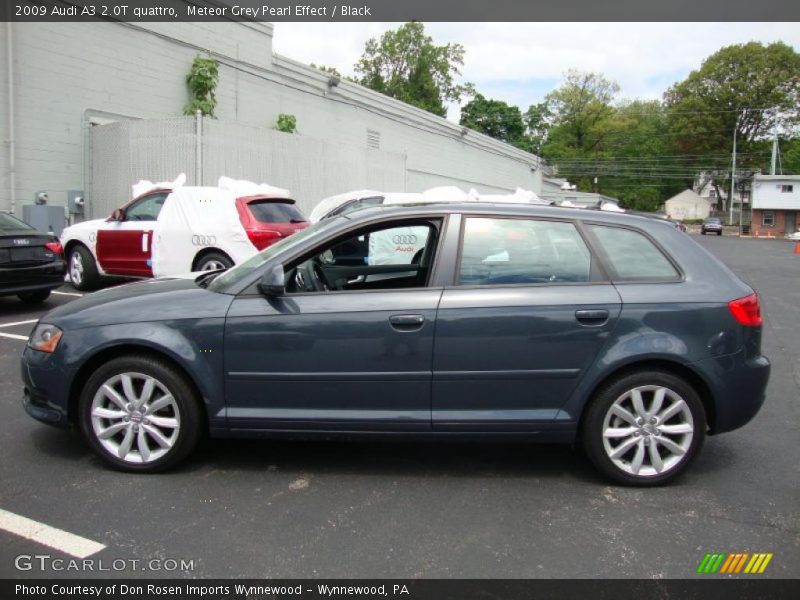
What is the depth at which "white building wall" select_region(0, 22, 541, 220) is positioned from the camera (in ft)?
40.4

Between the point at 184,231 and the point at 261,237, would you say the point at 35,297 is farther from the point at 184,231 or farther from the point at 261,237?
the point at 261,237

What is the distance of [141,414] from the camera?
3643mm

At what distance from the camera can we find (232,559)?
2855mm

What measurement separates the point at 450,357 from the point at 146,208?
784 cm

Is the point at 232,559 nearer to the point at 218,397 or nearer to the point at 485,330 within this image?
the point at 218,397

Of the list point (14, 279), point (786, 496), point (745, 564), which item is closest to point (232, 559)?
point (745, 564)

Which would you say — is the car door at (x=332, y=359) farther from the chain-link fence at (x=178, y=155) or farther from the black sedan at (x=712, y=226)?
the black sedan at (x=712, y=226)

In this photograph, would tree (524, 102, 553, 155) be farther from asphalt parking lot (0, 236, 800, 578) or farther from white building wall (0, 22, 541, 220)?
asphalt parking lot (0, 236, 800, 578)

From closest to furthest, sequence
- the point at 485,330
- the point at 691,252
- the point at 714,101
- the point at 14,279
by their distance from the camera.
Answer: the point at 485,330 → the point at 691,252 → the point at 14,279 → the point at 714,101

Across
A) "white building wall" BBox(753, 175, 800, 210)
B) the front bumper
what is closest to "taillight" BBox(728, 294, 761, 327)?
the front bumper

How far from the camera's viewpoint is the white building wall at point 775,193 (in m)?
55.9

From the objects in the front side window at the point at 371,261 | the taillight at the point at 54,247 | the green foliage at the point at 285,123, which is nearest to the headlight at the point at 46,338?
the front side window at the point at 371,261

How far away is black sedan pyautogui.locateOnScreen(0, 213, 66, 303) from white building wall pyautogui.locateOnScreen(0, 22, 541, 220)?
14.5ft

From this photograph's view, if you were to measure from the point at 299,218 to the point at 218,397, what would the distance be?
6.60 meters
